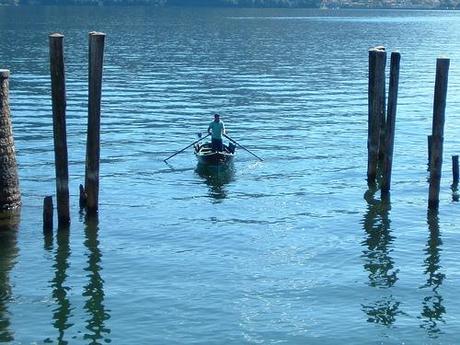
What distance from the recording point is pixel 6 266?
1002 inches

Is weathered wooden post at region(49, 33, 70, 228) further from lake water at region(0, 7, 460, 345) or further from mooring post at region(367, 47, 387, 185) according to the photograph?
mooring post at region(367, 47, 387, 185)

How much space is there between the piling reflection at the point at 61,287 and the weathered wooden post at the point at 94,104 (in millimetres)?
1780

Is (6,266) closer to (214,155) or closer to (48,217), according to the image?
(48,217)

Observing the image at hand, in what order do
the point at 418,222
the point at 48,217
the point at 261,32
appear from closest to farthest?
the point at 48,217 → the point at 418,222 → the point at 261,32

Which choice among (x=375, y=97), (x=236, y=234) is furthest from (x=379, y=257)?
(x=375, y=97)

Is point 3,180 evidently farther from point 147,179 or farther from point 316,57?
point 316,57

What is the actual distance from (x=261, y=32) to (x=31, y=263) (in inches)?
4437

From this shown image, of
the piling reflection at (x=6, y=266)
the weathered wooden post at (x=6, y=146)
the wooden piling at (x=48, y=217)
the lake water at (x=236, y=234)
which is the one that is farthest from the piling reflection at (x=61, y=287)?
the weathered wooden post at (x=6, y=146)

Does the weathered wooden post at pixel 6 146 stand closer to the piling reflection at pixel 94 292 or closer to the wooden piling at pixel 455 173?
the piling reflection at pixel 94 292

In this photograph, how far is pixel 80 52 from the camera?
3612 inches

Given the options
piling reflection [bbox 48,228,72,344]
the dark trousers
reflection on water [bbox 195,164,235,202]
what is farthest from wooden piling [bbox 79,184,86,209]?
the dark trousers

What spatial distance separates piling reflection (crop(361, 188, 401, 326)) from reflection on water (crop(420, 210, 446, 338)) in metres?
0.75

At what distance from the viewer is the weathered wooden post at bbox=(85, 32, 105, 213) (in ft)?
86.3

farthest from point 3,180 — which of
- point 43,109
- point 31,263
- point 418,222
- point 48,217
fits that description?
point 43,109
